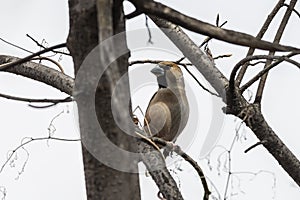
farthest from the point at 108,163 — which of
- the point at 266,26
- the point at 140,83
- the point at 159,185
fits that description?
the point at 266,26

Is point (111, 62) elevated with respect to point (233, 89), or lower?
lower

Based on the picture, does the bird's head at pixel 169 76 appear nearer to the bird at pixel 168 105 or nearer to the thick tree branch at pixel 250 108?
the bird at pixel 168 105

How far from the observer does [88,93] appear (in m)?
0.32

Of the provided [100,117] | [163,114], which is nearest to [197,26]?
[100,117]

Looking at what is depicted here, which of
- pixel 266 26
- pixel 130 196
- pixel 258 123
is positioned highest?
pixel 266 26

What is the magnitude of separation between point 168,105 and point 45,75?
268 mm

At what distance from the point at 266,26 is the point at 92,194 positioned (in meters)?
0.56

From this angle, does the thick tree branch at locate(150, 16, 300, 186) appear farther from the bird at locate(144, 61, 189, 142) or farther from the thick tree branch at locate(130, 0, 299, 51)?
the thick tree branch at locate(130, 0, 299, 51)

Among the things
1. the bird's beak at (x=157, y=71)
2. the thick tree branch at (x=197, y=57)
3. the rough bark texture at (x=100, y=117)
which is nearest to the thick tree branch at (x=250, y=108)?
the thick tree branch at (x=197, y=57)

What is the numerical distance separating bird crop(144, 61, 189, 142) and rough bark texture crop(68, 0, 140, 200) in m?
0.52

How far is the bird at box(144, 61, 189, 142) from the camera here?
0.89 metres

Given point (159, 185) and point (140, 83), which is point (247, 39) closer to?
point (159, 185)

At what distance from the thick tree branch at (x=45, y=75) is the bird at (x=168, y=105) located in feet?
0.53

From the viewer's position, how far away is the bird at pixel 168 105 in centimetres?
89
